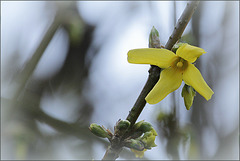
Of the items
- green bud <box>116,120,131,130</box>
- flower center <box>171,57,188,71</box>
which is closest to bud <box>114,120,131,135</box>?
green bud <box>116,120,131,130</box>

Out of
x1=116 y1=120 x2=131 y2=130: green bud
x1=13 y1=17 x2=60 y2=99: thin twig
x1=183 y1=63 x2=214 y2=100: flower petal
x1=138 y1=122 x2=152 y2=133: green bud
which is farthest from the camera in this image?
x1=13 y1=17 x2=60 y2=99: thin twig

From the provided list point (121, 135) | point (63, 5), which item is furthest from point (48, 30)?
point (121, 135)

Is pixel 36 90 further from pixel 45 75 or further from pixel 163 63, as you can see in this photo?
pixel 163 63

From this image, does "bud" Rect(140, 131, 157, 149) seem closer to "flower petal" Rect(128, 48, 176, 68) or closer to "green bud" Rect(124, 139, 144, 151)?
"green bud" Rect(124, 139, 144, 151)

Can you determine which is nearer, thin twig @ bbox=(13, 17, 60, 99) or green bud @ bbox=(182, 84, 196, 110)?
green bud @ bbox=(182, 84, 196, 110)

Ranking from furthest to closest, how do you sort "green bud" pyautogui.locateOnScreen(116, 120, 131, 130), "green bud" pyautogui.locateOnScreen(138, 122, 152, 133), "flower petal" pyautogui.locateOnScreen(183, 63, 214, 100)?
"flower petal" pyautogui.locateOnScreen(183, 63, 214, 100)
"green bud" pyautogui.locateOnScreen(138, 122, 152, 133)
"green bud" pyautogui.locateOnScreen(116, 120, 131, 130)

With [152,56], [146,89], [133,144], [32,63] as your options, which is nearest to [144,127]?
[133,144]

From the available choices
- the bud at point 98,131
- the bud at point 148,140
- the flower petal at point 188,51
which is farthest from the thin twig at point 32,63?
the flower petal at point 188,51
